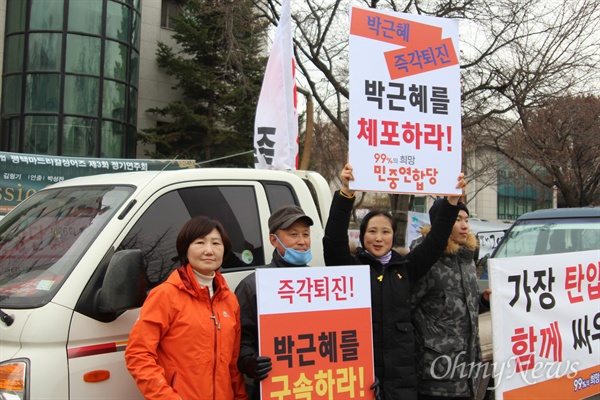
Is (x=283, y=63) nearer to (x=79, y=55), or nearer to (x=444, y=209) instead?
(x=444, y=209)

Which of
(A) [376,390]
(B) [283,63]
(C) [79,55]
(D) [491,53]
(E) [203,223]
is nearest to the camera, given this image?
(E) [203,223]

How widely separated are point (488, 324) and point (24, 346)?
3249 millimetres

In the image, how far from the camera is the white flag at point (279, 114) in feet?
16.5

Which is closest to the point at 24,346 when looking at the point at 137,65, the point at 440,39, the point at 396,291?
the point at 396,291

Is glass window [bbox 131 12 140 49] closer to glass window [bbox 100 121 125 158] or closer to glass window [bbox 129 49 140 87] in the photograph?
glass window [bbox 129 49 140 87]

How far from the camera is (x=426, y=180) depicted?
333cm

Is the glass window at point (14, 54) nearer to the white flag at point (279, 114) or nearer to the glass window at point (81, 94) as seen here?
the glass window at point (81, 94)

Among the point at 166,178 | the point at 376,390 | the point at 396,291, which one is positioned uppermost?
the point at 166,178

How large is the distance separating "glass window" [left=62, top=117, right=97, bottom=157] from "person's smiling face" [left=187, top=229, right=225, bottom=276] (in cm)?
1509

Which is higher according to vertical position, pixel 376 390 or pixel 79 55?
pixel 79 55

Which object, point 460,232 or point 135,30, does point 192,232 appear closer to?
point 460,232

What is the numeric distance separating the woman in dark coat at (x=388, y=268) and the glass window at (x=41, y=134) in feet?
50.0

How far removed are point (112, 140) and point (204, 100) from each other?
3.46 m

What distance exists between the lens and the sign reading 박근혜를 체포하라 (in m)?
7.56
